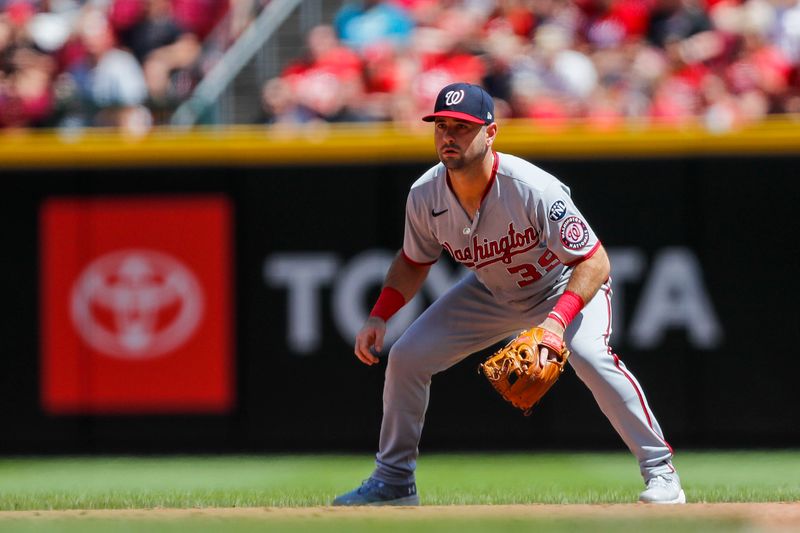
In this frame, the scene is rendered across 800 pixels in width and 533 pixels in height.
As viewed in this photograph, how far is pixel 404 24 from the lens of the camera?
11102mm

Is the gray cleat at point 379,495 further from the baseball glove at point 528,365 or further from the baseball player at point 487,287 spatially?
the baseball glove at point 528,365

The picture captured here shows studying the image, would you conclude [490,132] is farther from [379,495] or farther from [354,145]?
[354,145]


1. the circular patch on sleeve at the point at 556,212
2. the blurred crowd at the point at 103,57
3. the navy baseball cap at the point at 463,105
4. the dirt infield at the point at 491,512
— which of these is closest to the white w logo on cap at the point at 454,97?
the navy baseball cap at the point at 463,105

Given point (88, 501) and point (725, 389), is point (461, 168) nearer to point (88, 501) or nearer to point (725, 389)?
point (88, 501)

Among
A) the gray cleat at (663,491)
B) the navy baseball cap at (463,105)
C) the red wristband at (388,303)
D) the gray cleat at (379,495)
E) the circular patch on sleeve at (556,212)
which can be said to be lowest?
the gray cleat at (379,495)

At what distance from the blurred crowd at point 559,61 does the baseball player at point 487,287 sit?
378 cm

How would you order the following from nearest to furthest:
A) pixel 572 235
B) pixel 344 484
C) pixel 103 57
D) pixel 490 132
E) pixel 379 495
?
1. pixel 572 235
2. pixel 490 132
3. pixel 379 495
4. pixel 344 484
5. pixel 103 57

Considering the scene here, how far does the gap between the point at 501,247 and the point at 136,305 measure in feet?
13.9

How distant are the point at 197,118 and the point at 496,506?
5444 mm

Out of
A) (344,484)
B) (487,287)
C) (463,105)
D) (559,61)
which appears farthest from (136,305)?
(463,105)

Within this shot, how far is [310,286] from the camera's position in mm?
9320

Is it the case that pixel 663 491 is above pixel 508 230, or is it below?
below

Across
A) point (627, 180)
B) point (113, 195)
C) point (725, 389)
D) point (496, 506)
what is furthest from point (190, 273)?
point (496, 506)

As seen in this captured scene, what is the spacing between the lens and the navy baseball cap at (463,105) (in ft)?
17.6
